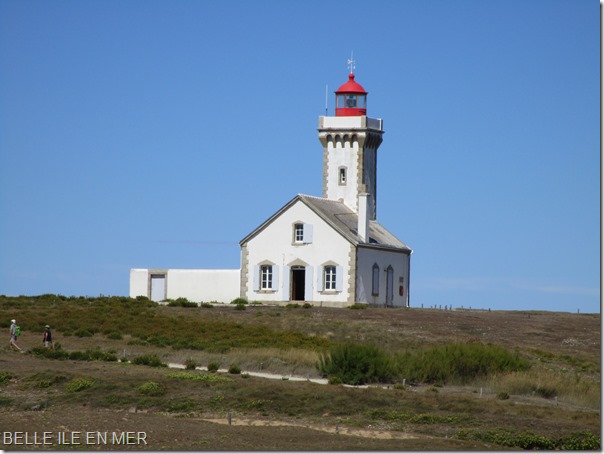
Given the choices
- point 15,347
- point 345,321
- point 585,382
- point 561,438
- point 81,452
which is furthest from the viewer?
point 345,321

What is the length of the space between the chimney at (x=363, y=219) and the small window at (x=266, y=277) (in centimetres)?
387

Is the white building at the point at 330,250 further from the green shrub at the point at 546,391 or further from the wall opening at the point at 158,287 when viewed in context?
the green shrub at the point at 546,391

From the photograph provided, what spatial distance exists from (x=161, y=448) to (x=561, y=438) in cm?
814

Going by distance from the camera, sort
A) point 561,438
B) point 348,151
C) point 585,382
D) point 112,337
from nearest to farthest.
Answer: point 561,438 → point 585,382 → point 112,337 → point 348,151

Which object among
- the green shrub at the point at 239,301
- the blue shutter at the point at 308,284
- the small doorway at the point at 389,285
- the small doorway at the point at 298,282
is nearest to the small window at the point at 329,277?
the blue shutter at the point at 308,284

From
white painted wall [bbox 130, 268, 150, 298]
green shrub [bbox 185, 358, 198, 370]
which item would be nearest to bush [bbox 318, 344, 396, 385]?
green shrub [bbox 185, 358, 198, 370]

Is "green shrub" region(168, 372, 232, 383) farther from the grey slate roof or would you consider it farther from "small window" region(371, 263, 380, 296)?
"small window" region(371, 263, 380, 296)

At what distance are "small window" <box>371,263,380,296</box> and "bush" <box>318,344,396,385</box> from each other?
17.1 meters

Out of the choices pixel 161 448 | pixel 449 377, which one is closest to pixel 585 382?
pixel 449 377

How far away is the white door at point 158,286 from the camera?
56.0 m

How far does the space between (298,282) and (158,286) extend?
6631mm

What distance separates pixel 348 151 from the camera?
182 feet

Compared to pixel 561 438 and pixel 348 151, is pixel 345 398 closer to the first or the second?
pixel 561 438

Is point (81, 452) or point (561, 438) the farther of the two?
point (561, 438)
